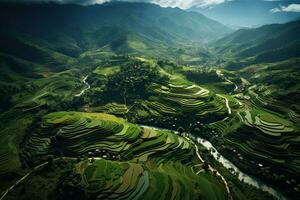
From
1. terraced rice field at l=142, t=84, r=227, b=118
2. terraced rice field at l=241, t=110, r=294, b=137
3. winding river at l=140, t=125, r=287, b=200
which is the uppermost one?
terraced rice field at l=241, t=110, r=294, b=137

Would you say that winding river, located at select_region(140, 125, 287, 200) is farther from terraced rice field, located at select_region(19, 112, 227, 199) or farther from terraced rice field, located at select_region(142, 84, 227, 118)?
terraced rice field, located at select_region(142, 84, 227, 118)

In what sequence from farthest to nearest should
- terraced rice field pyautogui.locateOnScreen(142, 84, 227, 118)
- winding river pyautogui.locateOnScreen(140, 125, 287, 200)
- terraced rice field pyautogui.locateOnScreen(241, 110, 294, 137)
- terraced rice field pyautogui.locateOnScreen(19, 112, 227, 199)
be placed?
terraced rice field pyautogui.locateOnScreen(142, 84, 227, 118) → terraced rice field pyautogui.locateOnScreen(241, 110, 294, 137) → winding river pyautogui.locateOnScreen(140, 125, 287, 200) → terraced rice field pyautogui.locateOnScreen(19, 112, 227, 199)

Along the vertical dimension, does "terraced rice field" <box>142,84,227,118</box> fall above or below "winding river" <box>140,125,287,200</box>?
above

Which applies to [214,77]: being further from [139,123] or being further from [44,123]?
[44,123]

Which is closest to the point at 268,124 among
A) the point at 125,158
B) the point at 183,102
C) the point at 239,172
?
the point at 239,172

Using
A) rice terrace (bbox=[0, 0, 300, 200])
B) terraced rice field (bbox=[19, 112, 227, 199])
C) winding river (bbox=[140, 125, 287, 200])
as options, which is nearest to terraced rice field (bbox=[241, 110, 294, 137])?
rice terrace (bbox=[0, 0, 300, 200])

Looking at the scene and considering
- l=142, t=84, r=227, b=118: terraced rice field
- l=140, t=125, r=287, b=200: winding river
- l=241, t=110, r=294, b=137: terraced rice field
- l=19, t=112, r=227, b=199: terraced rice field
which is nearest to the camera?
l=19, t=112, r=227, b=199: terraced rice field

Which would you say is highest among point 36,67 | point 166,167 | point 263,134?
point 263,134

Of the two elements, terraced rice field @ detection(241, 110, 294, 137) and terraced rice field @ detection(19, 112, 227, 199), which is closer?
terraced rice field @ detection(19, 112, 227, 199)

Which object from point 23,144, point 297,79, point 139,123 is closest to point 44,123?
point 23,144

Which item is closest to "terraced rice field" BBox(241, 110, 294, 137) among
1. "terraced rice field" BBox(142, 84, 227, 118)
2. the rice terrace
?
the rice terrace

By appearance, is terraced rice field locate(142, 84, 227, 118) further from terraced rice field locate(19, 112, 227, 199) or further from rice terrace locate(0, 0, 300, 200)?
terraced rice field locate(19, 112, 227, 199)
